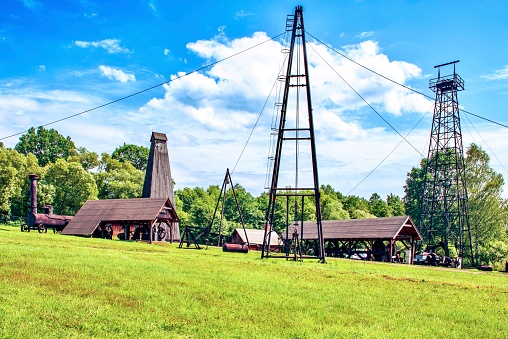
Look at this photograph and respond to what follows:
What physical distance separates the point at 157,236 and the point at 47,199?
63.9 ft

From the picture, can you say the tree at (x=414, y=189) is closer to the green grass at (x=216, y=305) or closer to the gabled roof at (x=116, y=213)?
the gabled roof at (x=116, y=213)

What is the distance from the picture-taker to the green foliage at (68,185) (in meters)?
78.2

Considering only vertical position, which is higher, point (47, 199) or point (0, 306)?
point (47, 199)

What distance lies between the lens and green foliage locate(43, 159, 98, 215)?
78.2 metres

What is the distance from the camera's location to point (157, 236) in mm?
63594

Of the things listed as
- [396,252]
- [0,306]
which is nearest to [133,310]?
[0,306]

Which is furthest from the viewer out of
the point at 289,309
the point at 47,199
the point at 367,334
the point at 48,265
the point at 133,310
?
the point at 47,199

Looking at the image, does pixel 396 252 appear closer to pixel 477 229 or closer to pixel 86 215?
pixel 477 229

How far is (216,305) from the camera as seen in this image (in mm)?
13609

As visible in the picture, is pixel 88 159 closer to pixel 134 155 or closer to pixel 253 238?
pixel 134 155

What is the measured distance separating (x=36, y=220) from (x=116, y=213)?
310 inches

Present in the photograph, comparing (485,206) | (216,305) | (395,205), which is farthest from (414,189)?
(216,305)

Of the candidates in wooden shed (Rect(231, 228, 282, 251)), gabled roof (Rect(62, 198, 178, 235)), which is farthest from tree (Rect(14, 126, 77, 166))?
gabled roof (Rect(62, 198, 178, 235))

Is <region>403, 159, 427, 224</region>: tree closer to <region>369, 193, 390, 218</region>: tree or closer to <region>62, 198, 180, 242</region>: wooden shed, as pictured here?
<region>369, 193, 390, 218</region>: tree
